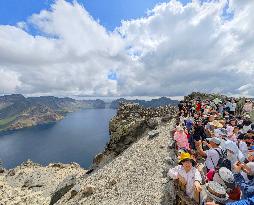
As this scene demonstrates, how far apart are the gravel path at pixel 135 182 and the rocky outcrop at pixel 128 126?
387 inches

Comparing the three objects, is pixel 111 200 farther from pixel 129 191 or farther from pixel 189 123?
pixel 189 123

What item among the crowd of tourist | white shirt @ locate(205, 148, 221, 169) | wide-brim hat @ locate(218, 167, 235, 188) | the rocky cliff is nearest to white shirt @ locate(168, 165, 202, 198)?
the crowd of tourist

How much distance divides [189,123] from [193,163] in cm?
1120

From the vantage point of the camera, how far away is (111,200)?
63.1 feet

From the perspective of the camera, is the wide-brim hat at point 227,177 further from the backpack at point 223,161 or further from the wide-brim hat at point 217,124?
the wide-brim hat at point 217,124

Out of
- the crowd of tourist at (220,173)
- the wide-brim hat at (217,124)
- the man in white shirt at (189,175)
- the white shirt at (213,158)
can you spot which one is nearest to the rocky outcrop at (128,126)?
the wide-brim hat at (217,124)

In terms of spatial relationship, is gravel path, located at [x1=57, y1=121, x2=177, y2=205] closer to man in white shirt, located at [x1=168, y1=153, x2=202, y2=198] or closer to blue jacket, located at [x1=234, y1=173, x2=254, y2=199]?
man in white shirt, located at [x1=168, y1=153, x2=202, y2=198]

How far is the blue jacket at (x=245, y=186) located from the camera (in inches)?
351

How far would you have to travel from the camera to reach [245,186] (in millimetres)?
9289

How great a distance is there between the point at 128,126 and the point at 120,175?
1895 centimetres

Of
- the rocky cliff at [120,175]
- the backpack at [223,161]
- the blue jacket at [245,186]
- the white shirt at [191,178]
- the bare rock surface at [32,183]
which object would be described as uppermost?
the backpack at [223,161]

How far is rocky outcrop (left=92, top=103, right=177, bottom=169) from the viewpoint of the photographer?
130 ft

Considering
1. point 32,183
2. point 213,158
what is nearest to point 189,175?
point 213,158

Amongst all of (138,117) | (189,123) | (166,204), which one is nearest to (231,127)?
(189,123)
